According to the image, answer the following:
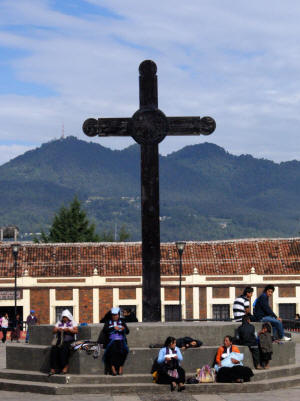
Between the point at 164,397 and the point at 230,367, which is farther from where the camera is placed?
the point at 230,367

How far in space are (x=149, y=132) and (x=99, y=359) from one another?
200 inches

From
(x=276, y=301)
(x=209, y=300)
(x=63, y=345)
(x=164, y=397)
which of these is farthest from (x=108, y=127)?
(x=276, y=301)

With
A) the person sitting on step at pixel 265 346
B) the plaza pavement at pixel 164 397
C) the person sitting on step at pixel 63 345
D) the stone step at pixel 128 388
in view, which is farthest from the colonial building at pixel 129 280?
the plaza pavement at pixel 164 397

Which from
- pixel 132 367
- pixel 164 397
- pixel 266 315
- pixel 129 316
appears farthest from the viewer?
pixel 129 316

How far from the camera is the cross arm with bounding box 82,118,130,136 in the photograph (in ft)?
65.3

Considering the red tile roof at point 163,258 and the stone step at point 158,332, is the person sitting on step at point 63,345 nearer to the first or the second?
the stone step at point 158,332

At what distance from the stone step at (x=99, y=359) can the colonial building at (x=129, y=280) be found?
39.8m

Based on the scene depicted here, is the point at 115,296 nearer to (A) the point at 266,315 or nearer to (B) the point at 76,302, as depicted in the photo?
(B) the point at 76,302

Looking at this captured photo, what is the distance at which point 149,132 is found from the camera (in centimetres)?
1969

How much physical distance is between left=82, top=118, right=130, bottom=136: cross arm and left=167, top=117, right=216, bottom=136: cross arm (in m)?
1.02

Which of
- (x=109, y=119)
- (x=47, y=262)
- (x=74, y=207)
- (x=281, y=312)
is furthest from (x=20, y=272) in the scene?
(x=109, y=119)

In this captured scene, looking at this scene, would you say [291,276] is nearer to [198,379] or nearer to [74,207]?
[74,207]

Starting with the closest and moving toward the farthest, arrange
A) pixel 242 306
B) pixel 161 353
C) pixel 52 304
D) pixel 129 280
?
pixel 161 353
pixel 242 306
pixel 52 304
pixel 129 280

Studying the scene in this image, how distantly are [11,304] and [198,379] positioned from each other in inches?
1661
